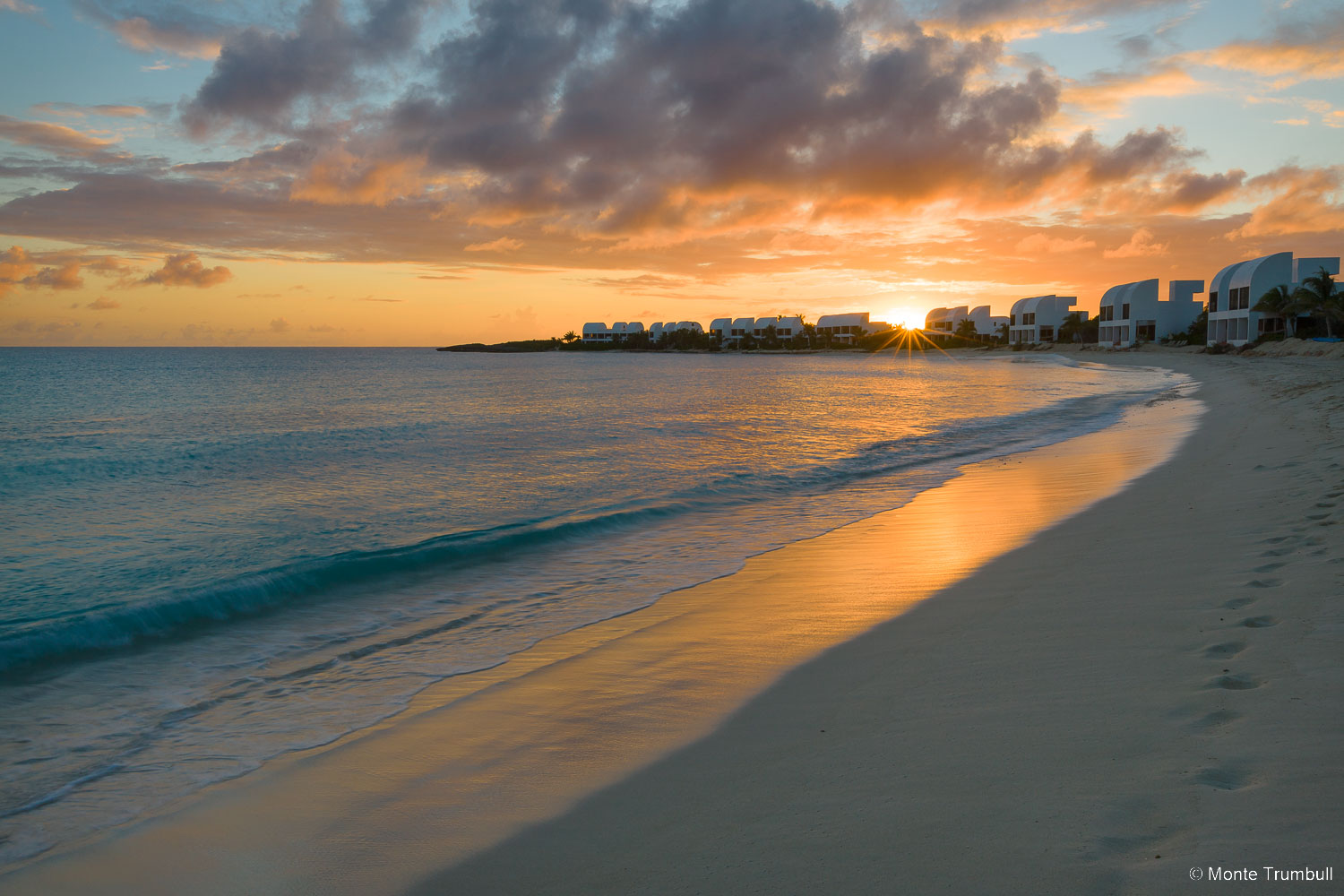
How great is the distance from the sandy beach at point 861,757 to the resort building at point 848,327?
157 meters

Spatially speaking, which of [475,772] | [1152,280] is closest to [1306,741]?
[475,772]

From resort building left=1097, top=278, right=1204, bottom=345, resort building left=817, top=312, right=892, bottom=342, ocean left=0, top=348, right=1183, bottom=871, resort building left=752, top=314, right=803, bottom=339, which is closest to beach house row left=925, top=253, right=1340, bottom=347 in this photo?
resort building left=1097, top=278, right=1204, bottom=345

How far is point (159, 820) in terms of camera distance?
13.6 feet

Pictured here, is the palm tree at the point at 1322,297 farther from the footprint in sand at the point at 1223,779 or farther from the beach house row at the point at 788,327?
the beach house row at the point at 788,327

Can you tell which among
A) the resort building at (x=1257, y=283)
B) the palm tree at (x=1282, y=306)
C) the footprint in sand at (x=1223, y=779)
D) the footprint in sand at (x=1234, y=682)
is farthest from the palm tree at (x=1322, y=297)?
the footprint in sand at (x=1223, y=779)

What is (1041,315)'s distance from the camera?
11162 cm

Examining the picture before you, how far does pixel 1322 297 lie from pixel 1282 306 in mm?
3060

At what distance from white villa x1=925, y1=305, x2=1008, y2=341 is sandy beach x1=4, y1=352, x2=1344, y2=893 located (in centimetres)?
13628

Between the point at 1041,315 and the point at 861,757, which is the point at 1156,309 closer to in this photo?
the point at 1041,315

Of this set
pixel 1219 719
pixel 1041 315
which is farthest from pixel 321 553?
pixel 1041 315

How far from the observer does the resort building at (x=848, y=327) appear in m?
159

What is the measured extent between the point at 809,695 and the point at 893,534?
5.76m

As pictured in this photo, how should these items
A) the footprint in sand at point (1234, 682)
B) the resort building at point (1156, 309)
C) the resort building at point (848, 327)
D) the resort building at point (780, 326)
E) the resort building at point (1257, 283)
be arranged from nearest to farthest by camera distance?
1. the footprint in sand at point (1234, 682)
2. the resort building at point (1257, 283)
3. the resort building at point (1156, 309)
4. the resort building at point (848, 327)
5. the resort building at point (780, 326)

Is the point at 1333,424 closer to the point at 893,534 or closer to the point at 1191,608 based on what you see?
the point at 893,534
